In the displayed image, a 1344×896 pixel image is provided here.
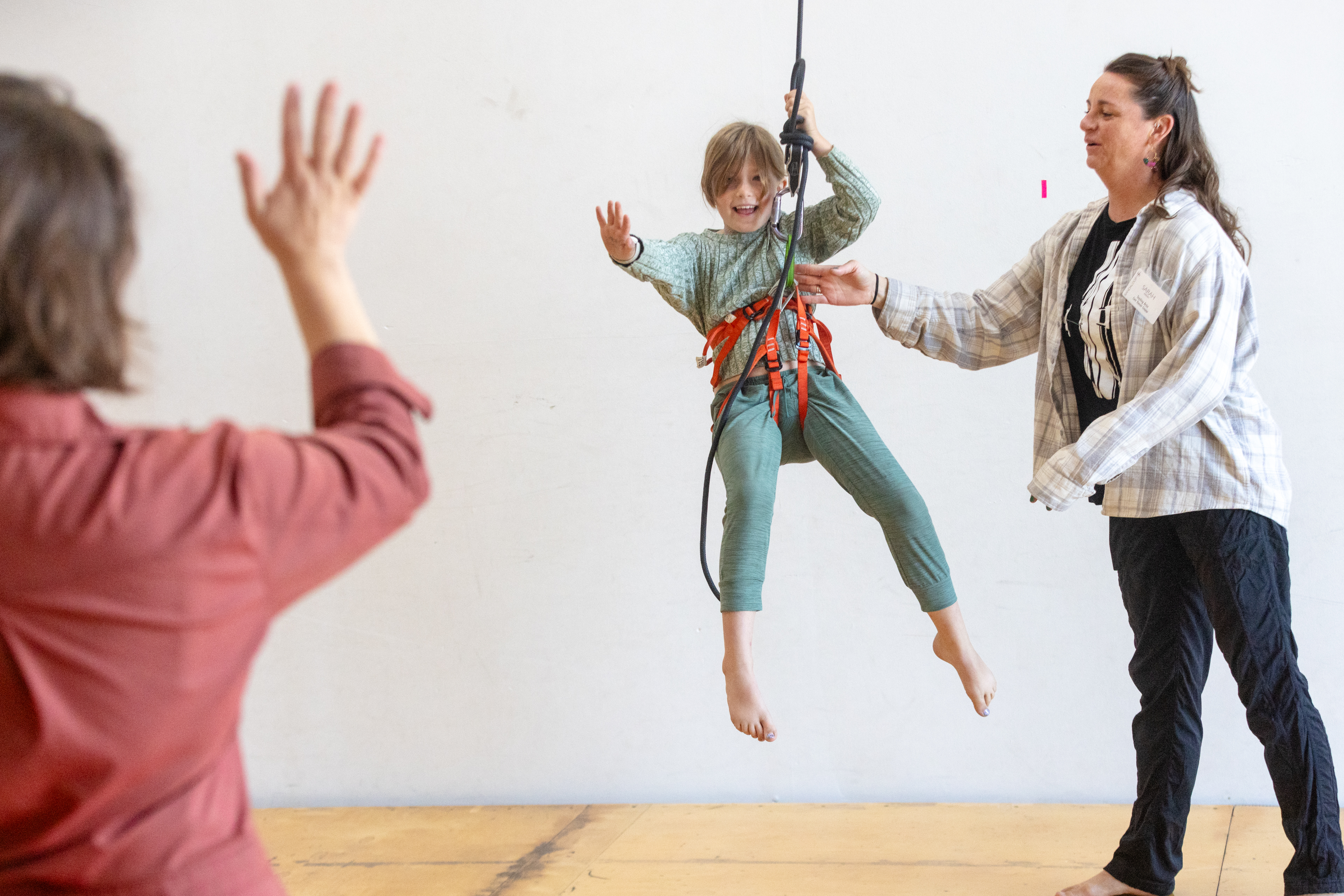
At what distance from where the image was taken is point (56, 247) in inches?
31.0

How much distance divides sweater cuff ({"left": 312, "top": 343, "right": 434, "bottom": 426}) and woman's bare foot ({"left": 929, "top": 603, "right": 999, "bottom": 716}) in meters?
1.68

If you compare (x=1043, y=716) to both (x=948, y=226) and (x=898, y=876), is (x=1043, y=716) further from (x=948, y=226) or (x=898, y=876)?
(x=948, y=226)

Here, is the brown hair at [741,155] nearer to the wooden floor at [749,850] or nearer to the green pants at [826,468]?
the green pants at [826,468]

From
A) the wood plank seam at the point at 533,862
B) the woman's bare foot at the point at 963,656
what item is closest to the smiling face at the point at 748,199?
the woman's bare foot at the point at 963,656

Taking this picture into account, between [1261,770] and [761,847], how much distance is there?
1.54 meters

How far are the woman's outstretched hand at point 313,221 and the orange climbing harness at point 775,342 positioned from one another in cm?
149

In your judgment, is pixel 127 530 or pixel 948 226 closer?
pixel 127 530

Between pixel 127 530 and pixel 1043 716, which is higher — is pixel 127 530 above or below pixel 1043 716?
above

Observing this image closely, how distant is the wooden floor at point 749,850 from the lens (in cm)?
302

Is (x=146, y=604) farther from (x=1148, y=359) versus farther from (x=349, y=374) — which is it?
(x=1148, y=359)

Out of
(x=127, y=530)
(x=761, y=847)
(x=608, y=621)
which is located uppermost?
(x=127, y=530)

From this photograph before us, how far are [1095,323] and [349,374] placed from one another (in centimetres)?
178

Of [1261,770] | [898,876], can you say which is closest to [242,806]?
[898,876]

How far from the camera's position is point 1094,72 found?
3.30 meters
